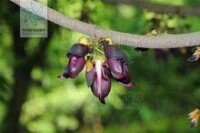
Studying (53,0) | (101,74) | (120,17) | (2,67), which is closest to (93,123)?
(120,17)

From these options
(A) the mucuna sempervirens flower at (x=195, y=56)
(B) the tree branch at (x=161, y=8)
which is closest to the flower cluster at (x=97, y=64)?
(A) the mucuna sempervirens flower at (x=195, y=56)

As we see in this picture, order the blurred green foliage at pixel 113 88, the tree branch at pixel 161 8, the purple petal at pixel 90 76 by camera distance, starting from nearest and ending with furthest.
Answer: the purple petal at pixel 90 76 → the tree branch at pixel 161 8 → the blurred green foliage at pixel 113 88

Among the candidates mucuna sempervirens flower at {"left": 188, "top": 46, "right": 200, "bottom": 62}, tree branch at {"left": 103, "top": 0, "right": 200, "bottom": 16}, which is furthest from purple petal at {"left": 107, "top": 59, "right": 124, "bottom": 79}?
tree branch at {"left": 103, "top": 0, "right": 200, "bottom": 16}

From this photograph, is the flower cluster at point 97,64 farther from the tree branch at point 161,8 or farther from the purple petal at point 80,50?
the tree branch at point 161,8

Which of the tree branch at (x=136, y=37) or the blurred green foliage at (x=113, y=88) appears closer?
the tree branch at (x=136, y=37)

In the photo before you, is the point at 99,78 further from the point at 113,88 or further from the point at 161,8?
the point at 113,88

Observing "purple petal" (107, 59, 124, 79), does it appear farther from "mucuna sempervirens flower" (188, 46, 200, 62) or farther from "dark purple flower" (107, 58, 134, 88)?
"mucuna sempervirens flower" (188, 46, 200, 62)

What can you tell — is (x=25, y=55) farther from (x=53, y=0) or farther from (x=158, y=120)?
(x=158, y=120)

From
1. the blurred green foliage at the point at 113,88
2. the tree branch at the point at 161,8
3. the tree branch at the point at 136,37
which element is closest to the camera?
the tree branch at the point at 136,37
